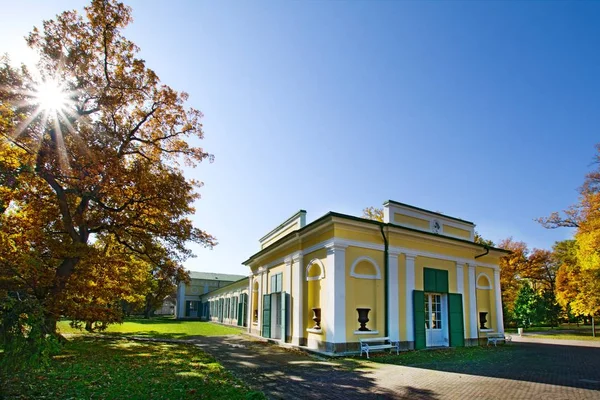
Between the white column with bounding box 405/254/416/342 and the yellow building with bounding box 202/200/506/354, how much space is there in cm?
4

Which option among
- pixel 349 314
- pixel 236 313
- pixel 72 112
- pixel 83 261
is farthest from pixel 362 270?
pixel 236 313

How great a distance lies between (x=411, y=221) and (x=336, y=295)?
16.4 ft

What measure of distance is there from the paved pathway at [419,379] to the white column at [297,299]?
243cm

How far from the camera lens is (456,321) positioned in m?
15.1

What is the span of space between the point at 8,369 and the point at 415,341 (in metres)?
12.3

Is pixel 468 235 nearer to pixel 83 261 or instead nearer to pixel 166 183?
pixel 166 183

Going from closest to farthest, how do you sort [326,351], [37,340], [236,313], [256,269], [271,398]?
[37,340] → [271,398] → [326,351] → [256,269] → [236,313]

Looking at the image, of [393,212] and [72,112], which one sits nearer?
[72,112]

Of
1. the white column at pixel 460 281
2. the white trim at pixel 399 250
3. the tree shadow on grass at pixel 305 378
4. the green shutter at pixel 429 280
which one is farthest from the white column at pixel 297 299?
the white column at pixel 460 281

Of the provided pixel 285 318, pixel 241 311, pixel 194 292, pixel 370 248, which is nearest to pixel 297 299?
pixel 285 318

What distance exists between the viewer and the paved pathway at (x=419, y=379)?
6750mm

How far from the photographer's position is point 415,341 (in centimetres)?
1345

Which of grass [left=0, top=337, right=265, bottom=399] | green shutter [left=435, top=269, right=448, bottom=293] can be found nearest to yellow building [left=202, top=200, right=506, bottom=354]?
green shutter [left=435, top=269, right=448, bottom=293]

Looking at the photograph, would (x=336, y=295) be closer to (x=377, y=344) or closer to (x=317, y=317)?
(x=317, y=317)
